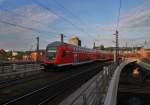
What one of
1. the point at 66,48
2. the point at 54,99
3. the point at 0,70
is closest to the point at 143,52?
the point at 66,48

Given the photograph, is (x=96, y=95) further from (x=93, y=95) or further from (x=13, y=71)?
(x=13, y=71)

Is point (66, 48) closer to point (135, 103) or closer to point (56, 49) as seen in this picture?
point (56, 49)

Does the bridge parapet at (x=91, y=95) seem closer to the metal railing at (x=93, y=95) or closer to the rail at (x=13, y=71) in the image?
the metal railing at (x=93, y=95)

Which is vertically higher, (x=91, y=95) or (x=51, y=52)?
(x=51, y=52)

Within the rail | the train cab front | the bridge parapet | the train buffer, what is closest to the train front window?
the train cab front

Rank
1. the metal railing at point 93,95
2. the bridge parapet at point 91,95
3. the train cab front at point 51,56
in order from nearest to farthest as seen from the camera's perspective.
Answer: the metal railing at point 93,95, the bridge parapet at point 91,95, the train cab front at point 51,56

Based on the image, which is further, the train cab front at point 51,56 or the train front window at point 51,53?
the train front window at point 51,53

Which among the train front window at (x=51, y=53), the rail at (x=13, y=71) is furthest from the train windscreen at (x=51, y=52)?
the rail at (x=13, y=71)

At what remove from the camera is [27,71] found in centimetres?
2959

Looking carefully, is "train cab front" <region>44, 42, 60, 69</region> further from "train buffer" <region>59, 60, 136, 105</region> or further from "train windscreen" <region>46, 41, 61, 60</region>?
"train buffer" <region>59, 60, 136, 105</region>

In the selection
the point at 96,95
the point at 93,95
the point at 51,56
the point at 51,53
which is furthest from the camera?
the point at 51,53

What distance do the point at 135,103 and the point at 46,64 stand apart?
1106 centimetres

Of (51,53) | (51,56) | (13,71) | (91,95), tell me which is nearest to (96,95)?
(91,95)

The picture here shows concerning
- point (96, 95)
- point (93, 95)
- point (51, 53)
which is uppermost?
point (51, 53)
